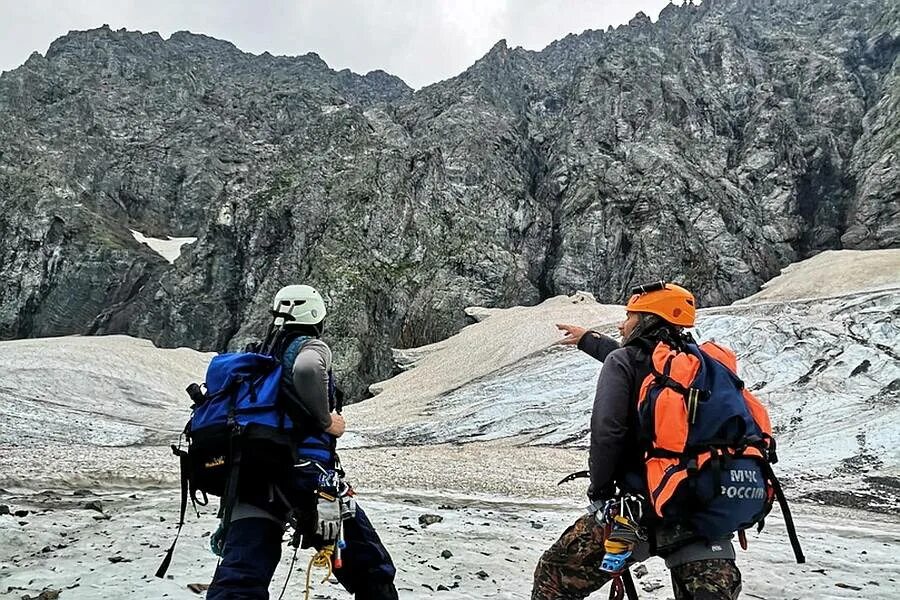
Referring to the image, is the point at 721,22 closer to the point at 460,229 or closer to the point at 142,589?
the point at 460,229

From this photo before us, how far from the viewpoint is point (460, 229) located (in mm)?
50656

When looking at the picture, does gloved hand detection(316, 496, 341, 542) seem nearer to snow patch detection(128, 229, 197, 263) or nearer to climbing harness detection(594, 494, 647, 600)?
climbing harness detection(594, 494, 647, 600)

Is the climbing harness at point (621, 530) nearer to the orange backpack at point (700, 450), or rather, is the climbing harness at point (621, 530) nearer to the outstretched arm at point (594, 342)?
the orange backpack at point (700, 450)

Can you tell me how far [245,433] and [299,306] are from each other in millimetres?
1051

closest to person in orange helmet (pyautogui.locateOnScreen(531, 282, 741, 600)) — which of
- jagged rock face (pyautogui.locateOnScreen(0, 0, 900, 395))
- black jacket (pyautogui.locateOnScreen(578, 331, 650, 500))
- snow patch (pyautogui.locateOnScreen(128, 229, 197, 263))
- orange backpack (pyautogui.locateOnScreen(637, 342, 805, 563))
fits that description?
black jacket (pyautogui.locateOnScreen(578, 331, 650, 500))

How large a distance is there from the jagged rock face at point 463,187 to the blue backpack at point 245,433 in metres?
32.1

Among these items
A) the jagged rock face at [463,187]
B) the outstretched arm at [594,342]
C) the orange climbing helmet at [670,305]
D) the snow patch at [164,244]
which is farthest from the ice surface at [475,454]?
the snow patch at [164,244]

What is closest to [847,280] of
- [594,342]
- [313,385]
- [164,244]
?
[594,342]

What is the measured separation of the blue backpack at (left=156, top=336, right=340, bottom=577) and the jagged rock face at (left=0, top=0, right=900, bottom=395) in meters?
32.1

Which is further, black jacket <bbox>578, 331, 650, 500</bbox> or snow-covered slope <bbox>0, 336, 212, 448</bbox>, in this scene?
snow-covered slope <bbox>0, 336, 212, 448</bbox>

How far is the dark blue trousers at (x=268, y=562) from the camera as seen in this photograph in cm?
398

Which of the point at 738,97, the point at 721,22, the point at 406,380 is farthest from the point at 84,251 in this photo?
the point at 721,22

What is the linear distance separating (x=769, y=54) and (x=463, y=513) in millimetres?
72573

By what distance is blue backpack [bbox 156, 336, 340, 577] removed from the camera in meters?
4.21
